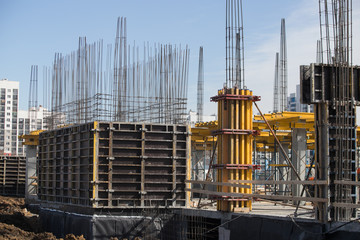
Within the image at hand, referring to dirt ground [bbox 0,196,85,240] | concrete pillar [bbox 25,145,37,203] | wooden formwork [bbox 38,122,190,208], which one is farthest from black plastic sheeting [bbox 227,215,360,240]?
concrete pillar [bbox 25,145,37,203]

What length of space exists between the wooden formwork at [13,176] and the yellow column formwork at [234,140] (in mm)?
35192

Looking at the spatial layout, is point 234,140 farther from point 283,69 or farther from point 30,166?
point 30,166

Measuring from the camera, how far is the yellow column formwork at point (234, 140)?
18969 millimetres

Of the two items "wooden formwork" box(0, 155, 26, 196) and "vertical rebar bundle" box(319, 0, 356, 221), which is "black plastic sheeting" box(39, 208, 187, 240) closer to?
"vertical rebar bundle" box(319, 0, 356, 221)

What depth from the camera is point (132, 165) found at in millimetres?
21156

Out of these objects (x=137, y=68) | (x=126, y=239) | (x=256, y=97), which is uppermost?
(x=137, y=68)

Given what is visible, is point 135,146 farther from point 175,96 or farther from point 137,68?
point 137,68

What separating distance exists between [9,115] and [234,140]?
6144 inches

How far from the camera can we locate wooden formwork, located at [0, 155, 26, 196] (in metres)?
50.7

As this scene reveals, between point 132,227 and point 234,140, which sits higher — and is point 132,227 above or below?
below

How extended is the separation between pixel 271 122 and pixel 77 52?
33.5 feet

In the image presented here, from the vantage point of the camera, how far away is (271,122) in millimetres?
27500

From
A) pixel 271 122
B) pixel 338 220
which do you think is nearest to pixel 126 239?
pixel 338 220

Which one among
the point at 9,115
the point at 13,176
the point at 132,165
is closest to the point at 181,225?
Answer: the point at 132,165
